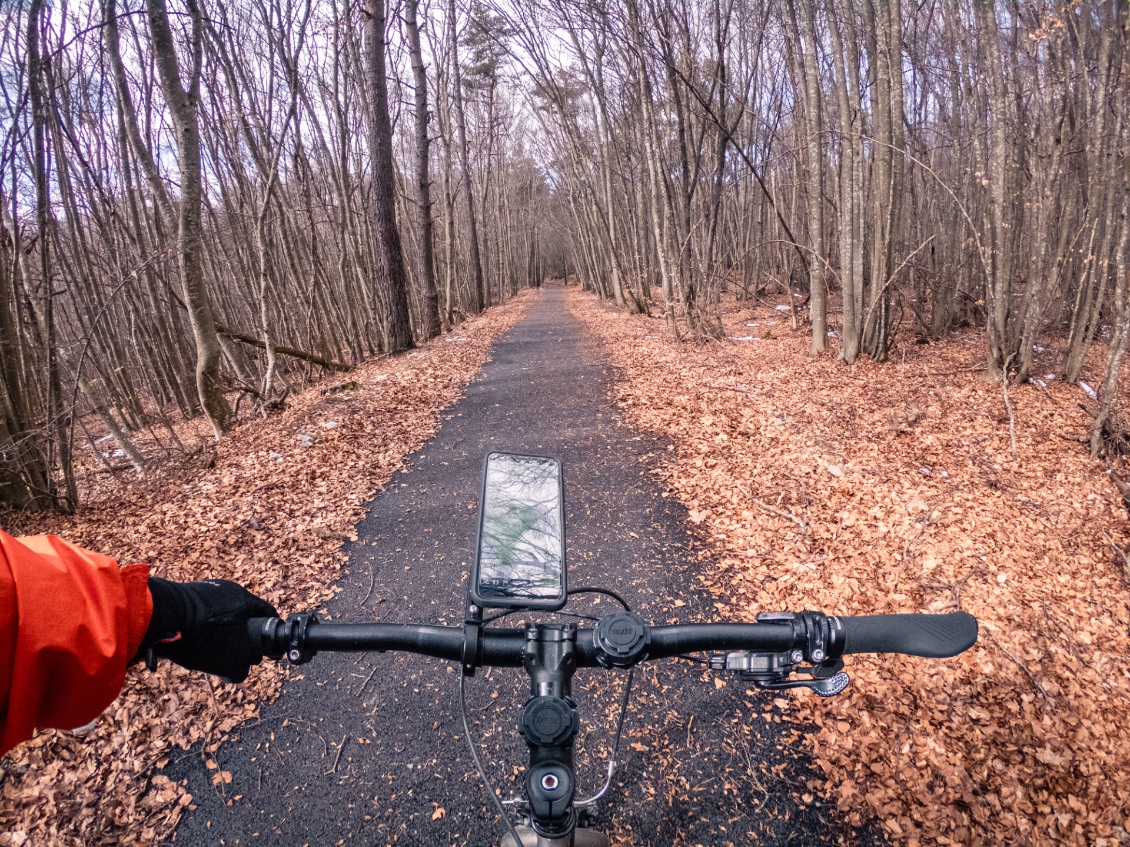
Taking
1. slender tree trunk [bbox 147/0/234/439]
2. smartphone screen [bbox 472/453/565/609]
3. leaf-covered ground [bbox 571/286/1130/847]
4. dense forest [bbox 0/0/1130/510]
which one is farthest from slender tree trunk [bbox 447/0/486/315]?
smartphone screen [bbox 472/453/565/609]

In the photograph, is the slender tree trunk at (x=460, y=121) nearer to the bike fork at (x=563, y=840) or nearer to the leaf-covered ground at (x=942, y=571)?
the leaf-covered ground at (x=942, y=571)

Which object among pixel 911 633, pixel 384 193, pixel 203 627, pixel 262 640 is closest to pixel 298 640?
pixel 262 640

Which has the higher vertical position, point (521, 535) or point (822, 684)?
point (521, 535)

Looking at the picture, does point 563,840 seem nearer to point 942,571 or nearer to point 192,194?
point 942,571

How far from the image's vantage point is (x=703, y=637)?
1.44 metres

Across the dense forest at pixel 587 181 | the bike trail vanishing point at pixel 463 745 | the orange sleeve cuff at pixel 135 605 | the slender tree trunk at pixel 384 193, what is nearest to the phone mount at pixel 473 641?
the orange sleeve cuff at pixel 135 605

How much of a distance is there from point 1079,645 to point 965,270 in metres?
13.5

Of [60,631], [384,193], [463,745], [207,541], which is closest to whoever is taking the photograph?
[60,631]

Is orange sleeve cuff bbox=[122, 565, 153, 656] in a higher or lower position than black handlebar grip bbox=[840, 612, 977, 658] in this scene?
higher

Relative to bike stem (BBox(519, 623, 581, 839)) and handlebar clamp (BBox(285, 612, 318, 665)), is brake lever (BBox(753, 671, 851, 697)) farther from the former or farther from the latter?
handlebar clamp (BBox(285, 612, 318, 665))

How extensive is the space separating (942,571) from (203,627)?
456 cm

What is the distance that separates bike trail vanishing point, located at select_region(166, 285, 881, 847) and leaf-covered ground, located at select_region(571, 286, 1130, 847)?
29 cm

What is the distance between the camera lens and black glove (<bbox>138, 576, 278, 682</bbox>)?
1.27m

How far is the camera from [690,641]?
4.68 ft
